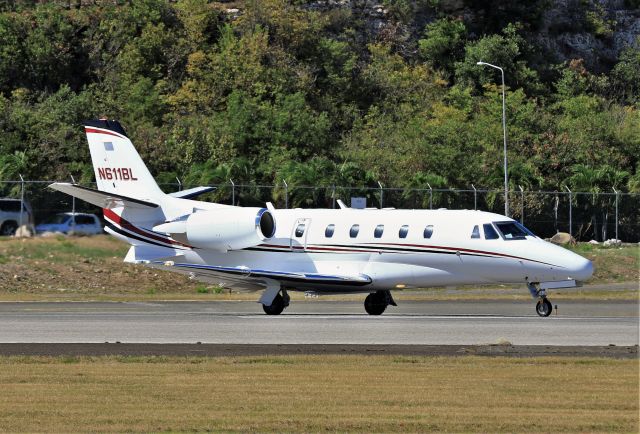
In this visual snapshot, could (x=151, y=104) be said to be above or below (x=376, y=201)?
above

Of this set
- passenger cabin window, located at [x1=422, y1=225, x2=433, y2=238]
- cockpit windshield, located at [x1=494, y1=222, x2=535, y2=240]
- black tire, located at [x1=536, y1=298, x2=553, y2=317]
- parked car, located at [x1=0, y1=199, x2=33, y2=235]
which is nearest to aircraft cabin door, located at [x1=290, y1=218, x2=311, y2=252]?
passenger cabin window, located at [x1=422, y1=225, x2=433, y2=238]

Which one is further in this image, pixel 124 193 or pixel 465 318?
pixel 124 193

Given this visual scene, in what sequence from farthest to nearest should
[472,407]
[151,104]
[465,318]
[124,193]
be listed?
1. [151,104]
2. [124,193]
3. [465,318]
4. [472,407]

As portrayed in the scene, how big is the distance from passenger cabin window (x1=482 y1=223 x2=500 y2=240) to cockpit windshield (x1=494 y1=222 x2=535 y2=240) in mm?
169

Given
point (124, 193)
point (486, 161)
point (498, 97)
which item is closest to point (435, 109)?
point (498, 97)

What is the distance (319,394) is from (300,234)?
19.2 m

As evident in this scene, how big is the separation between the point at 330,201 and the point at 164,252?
2592cm

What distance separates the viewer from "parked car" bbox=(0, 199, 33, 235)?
4981 centimetres

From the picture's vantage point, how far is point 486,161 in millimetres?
72625

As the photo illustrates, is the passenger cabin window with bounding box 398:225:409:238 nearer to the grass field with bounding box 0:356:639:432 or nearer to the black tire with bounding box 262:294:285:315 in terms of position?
the black tire with bounding box 262:294:285:315

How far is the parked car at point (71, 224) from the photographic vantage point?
46.0 meters

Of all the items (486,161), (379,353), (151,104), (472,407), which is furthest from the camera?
(151,104)

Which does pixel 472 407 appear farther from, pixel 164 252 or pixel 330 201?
pixel 330 201

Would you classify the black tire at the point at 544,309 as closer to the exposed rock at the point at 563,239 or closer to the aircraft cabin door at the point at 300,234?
the aircraft cabin door at the point at 300,234
